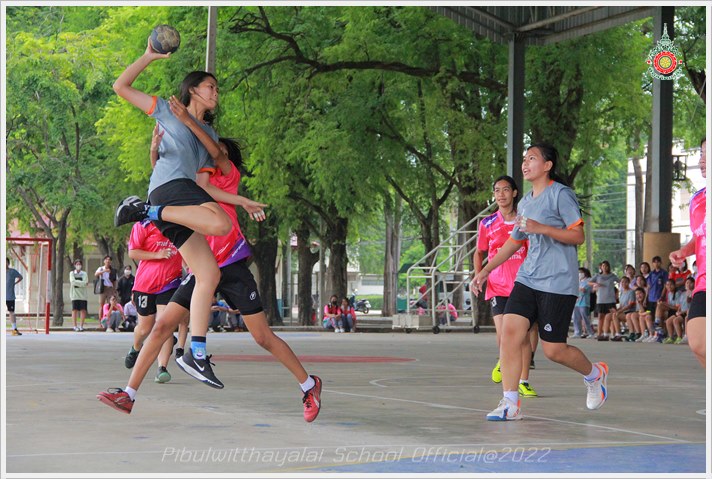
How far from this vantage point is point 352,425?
8.05 m

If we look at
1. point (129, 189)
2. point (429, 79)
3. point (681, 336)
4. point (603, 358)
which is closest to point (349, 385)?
point (603, 358)

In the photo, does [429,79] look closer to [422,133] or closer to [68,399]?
[422,133]

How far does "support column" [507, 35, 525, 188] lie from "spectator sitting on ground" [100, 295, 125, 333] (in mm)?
11153

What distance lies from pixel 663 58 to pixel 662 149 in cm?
190

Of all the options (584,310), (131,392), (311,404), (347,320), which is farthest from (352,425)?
(347,320)

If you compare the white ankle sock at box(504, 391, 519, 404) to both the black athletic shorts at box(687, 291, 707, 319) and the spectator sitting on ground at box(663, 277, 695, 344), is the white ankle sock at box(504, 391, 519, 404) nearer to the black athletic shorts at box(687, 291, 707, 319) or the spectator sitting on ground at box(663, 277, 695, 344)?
the black athletic shorts at box(687, 291, 707, 319)

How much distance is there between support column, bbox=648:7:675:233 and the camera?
82.8 feet

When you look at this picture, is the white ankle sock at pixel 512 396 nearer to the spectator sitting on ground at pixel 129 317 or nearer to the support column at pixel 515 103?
the support column at pixel 515 103

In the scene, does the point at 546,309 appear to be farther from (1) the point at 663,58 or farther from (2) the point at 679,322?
(1) the point at 663,58

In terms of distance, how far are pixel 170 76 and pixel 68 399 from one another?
794 inches

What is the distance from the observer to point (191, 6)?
2984 centimetres

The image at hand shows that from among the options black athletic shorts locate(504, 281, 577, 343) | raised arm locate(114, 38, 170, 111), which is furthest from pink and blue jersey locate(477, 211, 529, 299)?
raised arm locate(114, 38, 170, 111)

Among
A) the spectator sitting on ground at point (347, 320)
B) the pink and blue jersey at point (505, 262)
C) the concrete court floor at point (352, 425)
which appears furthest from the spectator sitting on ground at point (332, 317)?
the pink and blue jersey at point (505, 262)

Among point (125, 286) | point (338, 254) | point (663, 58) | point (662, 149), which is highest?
point (663, 58)
